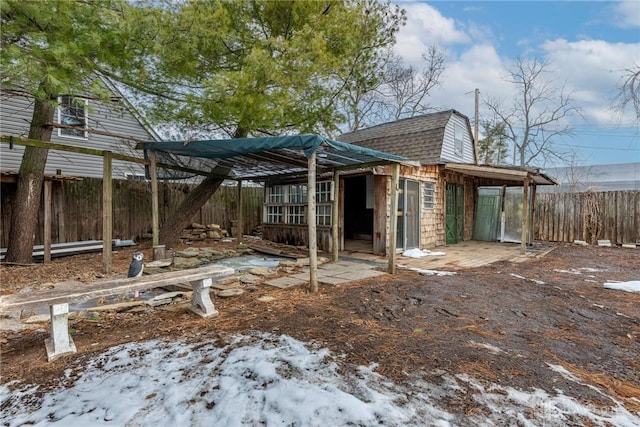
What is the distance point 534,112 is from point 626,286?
18.6m

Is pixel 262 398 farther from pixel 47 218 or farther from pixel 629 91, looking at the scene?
pixel 629 91

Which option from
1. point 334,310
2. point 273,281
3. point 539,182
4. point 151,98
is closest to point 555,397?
point 334,310

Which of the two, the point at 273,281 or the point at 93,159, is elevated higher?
the point at 93,159

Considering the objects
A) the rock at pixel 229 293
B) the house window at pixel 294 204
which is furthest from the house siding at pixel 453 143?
the rock at pixel 229 293

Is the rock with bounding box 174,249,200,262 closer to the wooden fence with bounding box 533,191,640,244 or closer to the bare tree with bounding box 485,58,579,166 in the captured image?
the wooden fence with bounding box 533,191,640,244

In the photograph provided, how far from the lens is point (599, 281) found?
5.54 meters

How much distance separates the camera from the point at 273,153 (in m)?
5.57

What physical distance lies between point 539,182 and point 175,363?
11.5 m

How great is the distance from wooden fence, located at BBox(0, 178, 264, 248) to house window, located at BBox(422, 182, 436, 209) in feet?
22.2

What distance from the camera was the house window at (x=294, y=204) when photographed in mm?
8742

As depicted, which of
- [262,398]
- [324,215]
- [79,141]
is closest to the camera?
[262,398]

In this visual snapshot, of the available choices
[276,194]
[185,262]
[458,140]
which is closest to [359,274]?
[185,262]

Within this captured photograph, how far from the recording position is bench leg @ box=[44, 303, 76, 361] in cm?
270

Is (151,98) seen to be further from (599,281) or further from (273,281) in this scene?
(599,281)
